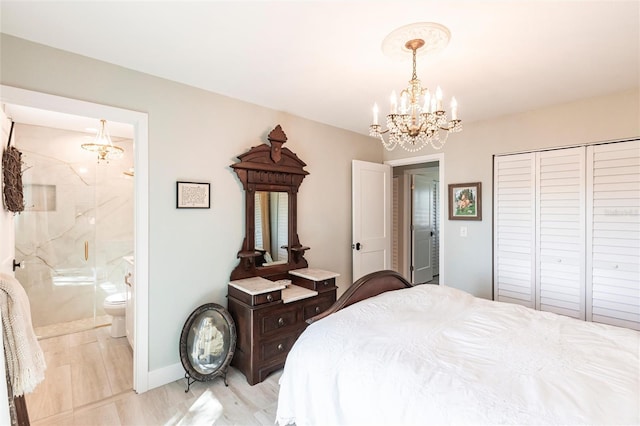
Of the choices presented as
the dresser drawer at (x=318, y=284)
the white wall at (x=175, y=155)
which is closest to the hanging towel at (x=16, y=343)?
the white wall at (x=175, y=155)

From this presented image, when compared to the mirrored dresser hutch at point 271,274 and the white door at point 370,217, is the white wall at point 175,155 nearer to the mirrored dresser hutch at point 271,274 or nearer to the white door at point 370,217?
the mirrored dresser hutch at point 271,274

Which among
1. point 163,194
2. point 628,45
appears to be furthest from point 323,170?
point 628,45

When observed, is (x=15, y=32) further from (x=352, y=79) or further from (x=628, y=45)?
(x=628, y=45)

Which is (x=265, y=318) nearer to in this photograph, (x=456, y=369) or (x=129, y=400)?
(x=129, y=400)

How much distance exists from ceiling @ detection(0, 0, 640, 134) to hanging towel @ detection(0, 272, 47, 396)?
4.82ft

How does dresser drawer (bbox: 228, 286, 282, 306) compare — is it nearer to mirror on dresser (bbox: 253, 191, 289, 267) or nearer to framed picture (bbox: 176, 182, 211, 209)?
mirror on dresser (bbox: 253, 191, 289, 267)

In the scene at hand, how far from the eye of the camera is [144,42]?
73.7 inches

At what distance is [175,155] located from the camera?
2432 millimetres

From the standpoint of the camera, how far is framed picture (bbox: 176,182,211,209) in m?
2.44

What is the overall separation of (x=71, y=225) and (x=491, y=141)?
5.18m

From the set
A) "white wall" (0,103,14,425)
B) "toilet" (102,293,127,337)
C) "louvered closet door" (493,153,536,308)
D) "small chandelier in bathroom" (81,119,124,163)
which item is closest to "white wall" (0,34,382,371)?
"white wall" (0,103,14,425)

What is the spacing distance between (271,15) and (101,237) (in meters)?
3.81

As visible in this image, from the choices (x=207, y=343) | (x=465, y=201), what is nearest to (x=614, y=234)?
(x=465, y=201)

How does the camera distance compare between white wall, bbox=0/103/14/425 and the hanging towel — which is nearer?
white wall, bbox=0/103/14/425
